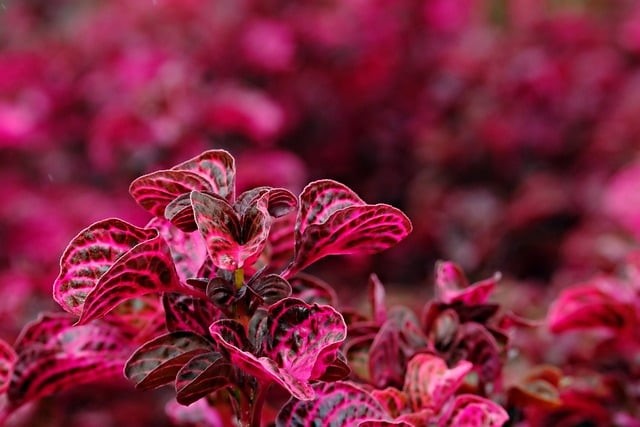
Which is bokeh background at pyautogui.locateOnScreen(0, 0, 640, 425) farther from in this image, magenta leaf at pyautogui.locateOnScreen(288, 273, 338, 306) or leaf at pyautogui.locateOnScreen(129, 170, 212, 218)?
leaf at pyautogui.locateOnScreen(129, 170, 212, 218)

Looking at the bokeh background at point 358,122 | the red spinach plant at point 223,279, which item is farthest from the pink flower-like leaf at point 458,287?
the bokeh background at point 358,122

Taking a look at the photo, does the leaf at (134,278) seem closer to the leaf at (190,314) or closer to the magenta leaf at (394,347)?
the leaf at (190,314)

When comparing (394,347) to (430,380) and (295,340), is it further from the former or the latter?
(295,340)

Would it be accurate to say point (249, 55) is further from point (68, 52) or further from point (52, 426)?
point (52, 426)

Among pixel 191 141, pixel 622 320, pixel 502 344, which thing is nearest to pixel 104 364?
pixel 502 344

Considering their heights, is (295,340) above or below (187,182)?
below

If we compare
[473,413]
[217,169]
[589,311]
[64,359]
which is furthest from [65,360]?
[589,311]
